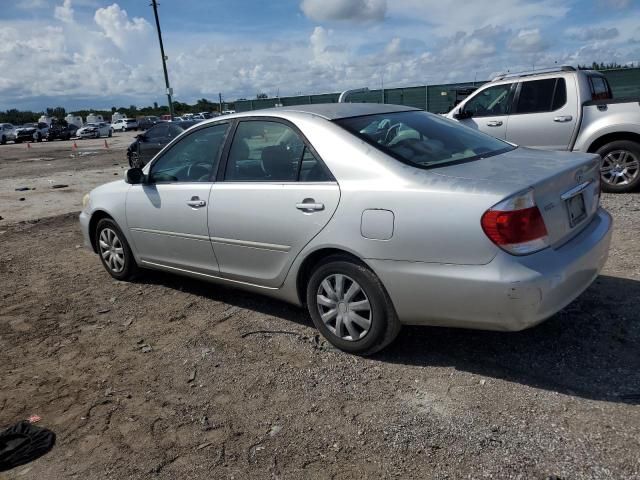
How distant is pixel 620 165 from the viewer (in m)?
7.90

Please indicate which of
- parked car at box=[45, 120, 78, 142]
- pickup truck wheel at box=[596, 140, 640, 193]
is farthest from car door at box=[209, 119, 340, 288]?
parked car at box=[45, 120, 78, 142]

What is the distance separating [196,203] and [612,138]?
6440mm

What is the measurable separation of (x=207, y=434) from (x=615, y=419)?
84.0 inches

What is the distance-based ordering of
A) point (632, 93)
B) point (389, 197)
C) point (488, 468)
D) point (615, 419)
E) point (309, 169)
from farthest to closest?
point (632, 93) < point (309, 169) < point (389, 197) < point (615, 419) < point (488, 468)

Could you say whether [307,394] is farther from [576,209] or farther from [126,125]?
[126,125]

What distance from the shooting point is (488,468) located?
249cm

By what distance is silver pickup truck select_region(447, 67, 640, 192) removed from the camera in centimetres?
776

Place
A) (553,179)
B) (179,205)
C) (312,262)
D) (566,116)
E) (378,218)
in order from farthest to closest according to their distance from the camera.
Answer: (566,116) < (179,205) < (312,262) < (378,218) < (553,179)

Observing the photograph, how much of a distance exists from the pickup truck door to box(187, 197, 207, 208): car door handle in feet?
19.7

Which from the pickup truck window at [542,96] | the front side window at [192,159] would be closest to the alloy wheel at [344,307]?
the front side window at [192,159]

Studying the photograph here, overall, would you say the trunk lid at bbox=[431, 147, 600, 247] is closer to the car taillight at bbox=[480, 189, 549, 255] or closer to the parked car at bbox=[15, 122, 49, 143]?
the car taillight at bbox=[480, 189, 549, 255]

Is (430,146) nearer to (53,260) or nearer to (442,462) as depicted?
(442,462)

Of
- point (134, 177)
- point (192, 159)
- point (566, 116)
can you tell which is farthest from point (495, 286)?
point (566, 116)

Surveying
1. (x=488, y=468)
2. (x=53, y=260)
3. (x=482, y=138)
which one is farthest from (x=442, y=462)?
(x=53, y=260)
